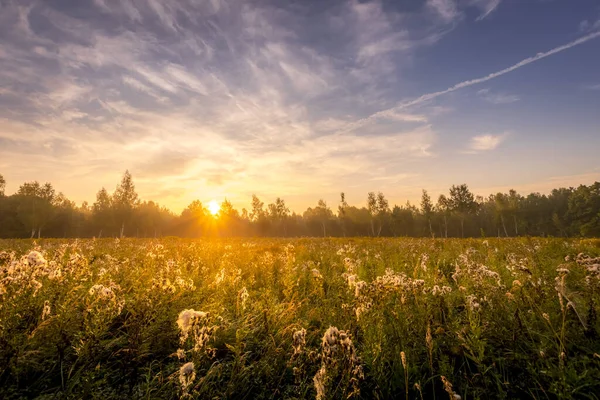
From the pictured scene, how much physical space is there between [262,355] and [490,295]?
316 centimetres

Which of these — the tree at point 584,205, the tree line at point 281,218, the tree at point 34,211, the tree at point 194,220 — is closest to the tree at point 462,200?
the tree line at point 281,218

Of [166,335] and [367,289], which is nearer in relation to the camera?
[367,289]

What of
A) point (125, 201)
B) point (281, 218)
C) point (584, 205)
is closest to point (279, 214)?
point (281, 218)

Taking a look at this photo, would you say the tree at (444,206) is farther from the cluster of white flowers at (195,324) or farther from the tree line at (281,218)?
the cluster of white flowers at (195,324)

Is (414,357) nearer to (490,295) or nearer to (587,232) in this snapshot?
(490,295)

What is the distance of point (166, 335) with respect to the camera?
328 centimetres

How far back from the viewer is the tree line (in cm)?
5509

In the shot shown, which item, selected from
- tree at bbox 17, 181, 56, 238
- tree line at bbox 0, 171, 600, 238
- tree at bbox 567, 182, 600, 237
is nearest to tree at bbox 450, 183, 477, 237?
tree line at bbox 0, 171, 600, 238

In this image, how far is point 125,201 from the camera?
193ft

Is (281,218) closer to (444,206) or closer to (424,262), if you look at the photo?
(444,206)

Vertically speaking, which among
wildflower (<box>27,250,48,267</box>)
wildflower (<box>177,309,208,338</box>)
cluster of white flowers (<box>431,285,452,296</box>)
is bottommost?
cluster of white flowers (<box>431,285,452,296</box>)

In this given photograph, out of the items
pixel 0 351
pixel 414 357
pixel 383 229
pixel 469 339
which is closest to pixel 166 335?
pixel 0 351

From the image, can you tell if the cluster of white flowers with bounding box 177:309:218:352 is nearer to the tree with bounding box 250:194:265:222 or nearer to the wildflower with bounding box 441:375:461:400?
the wildflower with bounding box 441:375:461:400

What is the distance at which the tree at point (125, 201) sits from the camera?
58.0 meters
